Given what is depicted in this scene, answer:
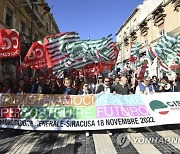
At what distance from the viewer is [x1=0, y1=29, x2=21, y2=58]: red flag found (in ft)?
25.1

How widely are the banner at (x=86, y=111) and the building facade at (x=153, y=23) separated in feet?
35.9

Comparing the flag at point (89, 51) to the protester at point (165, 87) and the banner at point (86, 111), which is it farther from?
the protester at point (165, 87)

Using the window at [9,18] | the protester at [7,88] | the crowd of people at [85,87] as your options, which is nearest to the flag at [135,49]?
the crowd of people at [85,87]

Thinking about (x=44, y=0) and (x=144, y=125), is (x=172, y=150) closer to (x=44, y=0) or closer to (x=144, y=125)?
(x=144, y=125)

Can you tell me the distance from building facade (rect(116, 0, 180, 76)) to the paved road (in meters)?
11.6

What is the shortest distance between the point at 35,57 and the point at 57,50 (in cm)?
98

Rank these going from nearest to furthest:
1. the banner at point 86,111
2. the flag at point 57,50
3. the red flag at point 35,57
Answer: the banner at point 86,111, the flag at point 57,50, the red flag at point 35,57

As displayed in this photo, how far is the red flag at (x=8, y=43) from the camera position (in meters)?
7.64

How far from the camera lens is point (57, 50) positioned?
858 centimetres

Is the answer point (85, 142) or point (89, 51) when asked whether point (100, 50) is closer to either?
point (89, 51)

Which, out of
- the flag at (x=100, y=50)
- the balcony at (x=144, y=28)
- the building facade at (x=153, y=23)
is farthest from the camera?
the balcony at (x=144, y=28)

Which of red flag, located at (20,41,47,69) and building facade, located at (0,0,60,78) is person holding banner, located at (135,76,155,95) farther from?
building facade, located at (0,0,60,78)

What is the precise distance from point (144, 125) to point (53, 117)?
243 centimetres

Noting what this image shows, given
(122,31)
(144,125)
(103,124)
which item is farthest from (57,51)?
(122,31)
